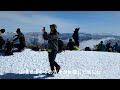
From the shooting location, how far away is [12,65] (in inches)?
401

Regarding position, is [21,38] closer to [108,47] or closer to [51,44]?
[51,44]

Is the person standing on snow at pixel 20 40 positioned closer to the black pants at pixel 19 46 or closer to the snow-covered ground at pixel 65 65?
the black pants at pixel 19 46

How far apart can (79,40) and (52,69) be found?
4.63 m

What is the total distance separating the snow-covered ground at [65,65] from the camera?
923 cm

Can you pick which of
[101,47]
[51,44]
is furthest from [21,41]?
[101,47]

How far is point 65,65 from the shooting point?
413 inches

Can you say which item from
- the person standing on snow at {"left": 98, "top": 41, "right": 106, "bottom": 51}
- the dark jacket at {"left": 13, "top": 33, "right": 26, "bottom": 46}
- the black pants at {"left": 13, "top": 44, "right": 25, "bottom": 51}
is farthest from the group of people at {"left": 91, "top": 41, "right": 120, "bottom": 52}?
the black pants at {"left": 13, "top": 44, "right": 25, "bottom": 51}

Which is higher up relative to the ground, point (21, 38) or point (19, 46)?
point (21, 38)

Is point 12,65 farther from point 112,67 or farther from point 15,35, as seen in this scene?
point 112,67

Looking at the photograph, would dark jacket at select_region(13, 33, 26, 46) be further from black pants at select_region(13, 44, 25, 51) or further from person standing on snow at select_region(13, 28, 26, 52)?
black pants at select_region(13, 44, 25, 51)

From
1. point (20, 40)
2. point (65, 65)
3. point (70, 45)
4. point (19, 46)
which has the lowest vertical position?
point (65, 65)

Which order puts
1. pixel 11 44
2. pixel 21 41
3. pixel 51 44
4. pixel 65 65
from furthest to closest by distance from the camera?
pixel 21 41 < pixel 11 44 < pixel 65 65 < pixel 51 44
